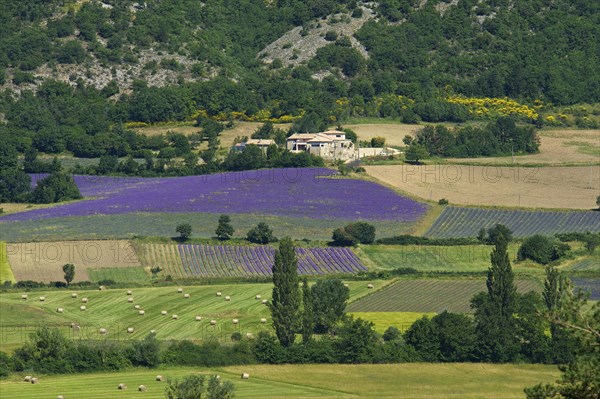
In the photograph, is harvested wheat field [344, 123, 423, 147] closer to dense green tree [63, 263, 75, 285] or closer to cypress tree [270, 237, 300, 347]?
dense green tree [63, 263, 75, 285]

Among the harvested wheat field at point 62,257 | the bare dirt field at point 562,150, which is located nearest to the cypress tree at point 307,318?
the harvested wheat field at point 62,257

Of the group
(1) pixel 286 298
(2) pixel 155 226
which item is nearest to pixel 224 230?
(2) pixel 155 226

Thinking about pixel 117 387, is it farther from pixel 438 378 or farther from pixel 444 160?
pixel 444 160

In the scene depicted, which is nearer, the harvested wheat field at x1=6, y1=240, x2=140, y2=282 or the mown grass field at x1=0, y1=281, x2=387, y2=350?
the mown grass field at x1=0, y1=281, x2=387, y2=350

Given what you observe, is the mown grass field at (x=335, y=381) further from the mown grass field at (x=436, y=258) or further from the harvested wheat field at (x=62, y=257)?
the mown grass field at (x=436, y=258)

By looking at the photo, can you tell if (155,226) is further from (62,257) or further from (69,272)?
(69,272)

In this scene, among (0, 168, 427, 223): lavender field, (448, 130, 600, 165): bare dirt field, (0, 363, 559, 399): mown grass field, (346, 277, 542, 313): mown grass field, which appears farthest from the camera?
(448, 130, 600, 165): bare dirt field

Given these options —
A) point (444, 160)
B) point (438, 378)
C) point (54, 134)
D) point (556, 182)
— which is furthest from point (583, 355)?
point (54, 134)

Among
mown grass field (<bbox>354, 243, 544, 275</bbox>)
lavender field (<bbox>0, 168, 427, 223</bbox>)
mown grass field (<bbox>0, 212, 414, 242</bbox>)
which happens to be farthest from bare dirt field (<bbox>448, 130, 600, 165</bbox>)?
mown grass field (<bbox>354, 243, 544, 275</bbox>)
